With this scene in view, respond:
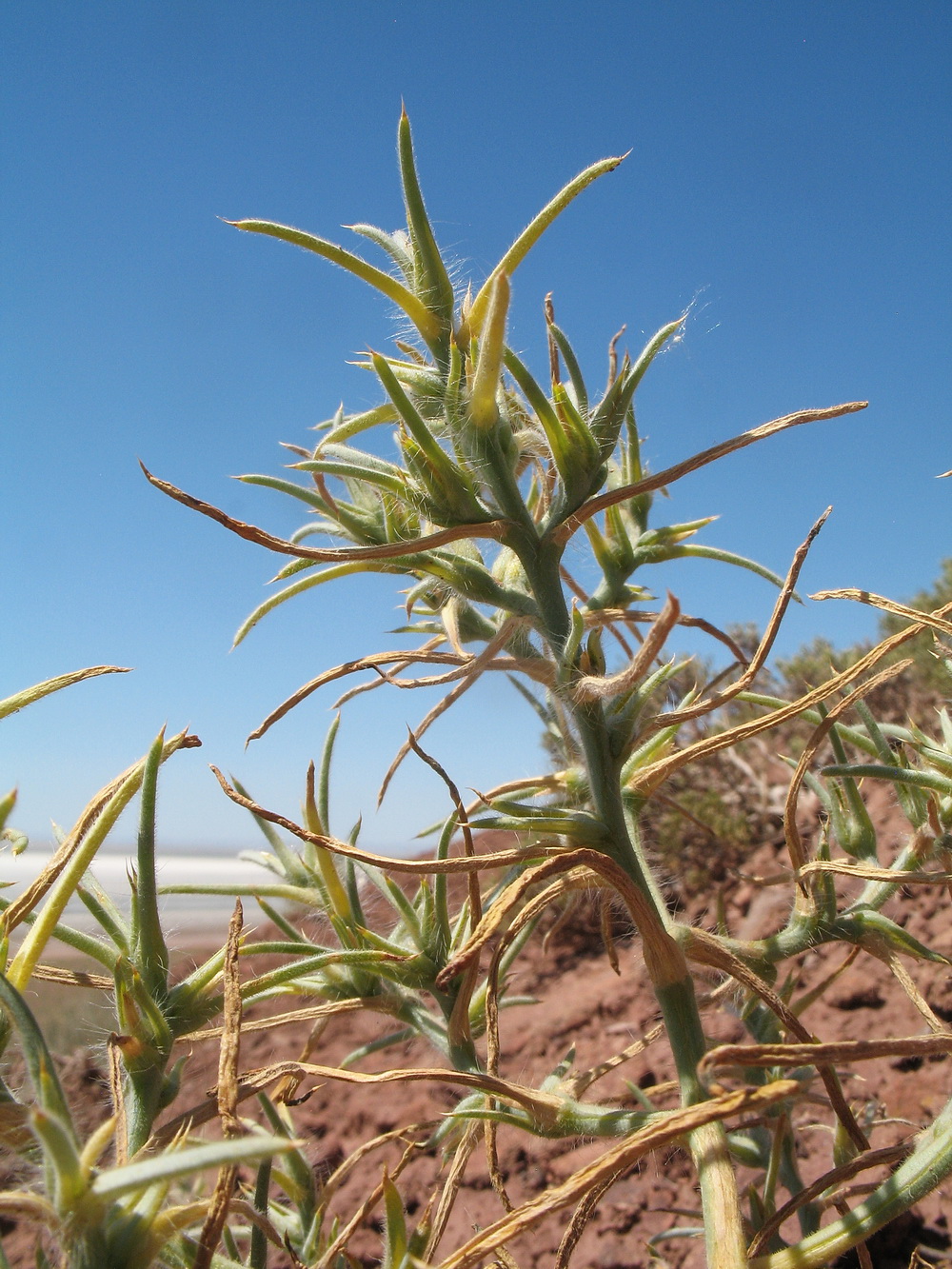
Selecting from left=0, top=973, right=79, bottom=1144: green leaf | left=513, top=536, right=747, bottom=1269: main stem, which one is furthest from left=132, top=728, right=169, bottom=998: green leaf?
left=513, top=536, right=747, bottom=1269: main stem

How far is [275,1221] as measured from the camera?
98 cm

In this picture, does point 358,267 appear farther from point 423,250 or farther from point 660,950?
point 660,950

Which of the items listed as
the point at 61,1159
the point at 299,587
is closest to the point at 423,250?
the point at 299,587

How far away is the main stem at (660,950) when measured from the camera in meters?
0.58

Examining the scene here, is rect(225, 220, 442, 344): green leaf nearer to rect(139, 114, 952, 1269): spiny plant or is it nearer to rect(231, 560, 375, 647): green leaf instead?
rect(139, 114, 952, 1269): spiny plant

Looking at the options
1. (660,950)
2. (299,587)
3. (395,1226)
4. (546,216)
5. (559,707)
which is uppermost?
(546,216)

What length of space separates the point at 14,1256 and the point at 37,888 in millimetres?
1637

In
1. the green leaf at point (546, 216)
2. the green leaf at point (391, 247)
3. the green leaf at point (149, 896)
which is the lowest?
the green leaf at point (149, 896)

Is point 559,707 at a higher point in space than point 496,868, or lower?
higher

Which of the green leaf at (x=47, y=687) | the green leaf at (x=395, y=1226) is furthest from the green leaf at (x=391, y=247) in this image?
the green leaf at (x=395, y=1226)

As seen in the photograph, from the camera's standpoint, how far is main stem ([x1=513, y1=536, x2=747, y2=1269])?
1.92 ft

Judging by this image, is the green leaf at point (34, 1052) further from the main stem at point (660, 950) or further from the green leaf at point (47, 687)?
the main stem at point (660, 950)

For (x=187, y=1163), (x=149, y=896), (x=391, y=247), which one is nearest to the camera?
(x=187, y=1163)

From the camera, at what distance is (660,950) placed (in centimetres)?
68
